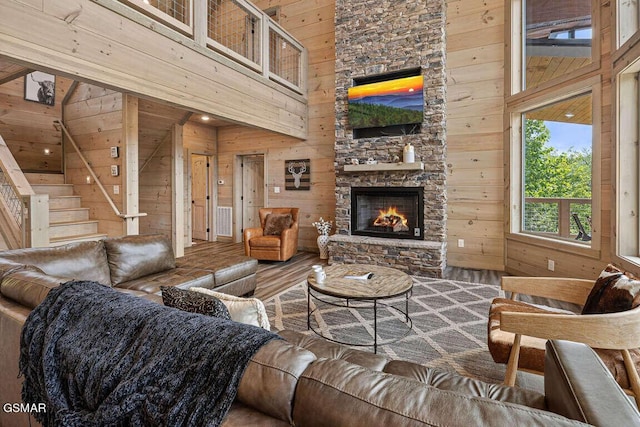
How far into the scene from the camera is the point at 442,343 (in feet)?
7.95

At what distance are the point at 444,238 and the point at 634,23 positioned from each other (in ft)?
9.53

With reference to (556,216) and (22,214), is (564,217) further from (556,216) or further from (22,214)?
(22,214)

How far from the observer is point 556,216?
12.7ft

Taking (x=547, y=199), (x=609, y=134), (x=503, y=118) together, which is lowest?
(x=547, y=199)

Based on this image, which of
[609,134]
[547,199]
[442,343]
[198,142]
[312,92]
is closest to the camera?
[442,343]

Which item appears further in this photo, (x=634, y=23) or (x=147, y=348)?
(x=634, y=23)

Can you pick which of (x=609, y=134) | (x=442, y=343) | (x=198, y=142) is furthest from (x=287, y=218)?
(x=609, y=134)

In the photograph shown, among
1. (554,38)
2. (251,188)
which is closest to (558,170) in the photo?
(554,38)

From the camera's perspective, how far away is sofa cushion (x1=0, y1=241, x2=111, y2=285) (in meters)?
2.14

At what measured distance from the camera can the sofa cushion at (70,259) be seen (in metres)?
2.14

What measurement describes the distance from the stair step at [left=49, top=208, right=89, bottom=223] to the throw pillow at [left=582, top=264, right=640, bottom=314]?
5.66 meters

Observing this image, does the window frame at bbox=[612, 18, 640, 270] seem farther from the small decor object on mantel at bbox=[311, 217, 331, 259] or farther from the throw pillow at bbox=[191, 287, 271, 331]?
the small decor object on mantel at bbox=[311, 217, 331, 259]

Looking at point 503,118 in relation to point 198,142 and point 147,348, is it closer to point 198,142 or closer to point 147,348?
point 147,348

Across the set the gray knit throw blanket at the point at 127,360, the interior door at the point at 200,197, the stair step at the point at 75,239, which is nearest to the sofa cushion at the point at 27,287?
the gray knit throw blanket at the point at 127,360
